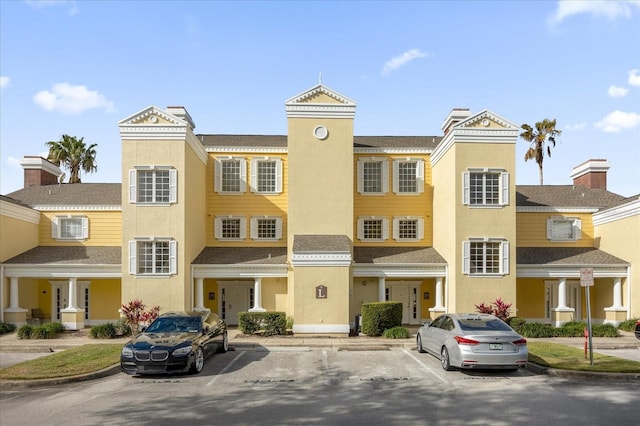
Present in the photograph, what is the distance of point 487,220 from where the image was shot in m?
23.2

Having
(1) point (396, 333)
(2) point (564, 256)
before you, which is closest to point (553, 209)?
(2) point (564, 256)

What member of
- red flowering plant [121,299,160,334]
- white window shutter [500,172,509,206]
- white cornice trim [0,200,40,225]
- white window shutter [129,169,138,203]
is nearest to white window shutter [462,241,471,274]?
white window shutter [500,172,509,206]

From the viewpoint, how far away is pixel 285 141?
28.9m

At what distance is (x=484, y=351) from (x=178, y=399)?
748 centimetres

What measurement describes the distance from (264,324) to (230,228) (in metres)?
7.96

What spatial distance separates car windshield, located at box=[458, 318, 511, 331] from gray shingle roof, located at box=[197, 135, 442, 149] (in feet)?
49.5

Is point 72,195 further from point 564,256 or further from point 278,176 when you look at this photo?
point 564,256

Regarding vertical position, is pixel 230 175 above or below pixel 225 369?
above

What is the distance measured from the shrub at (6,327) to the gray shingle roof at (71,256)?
300cm

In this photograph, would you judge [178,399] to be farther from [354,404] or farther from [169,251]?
[169,251]

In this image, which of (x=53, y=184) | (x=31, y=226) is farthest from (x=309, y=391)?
(x=53, y=184)

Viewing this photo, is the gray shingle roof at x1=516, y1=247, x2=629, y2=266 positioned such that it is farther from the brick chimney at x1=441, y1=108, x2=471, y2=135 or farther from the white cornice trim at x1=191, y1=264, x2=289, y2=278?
the white cornice trim at x1=191, y1=264, x2=289, y2=278

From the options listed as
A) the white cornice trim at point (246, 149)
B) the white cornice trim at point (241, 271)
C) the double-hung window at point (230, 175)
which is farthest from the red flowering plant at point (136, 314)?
the white cornice trim at point (246, 149)

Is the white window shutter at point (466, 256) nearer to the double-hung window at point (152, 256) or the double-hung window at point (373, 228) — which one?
the double-hung window at point (373, 228)
